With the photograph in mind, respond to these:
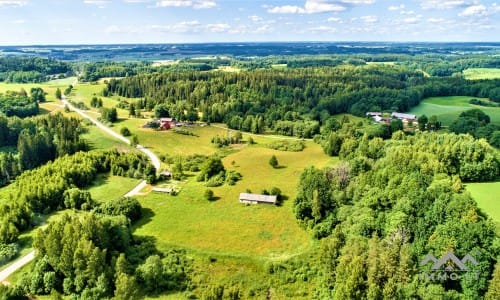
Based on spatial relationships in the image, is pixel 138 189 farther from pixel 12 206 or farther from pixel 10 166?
pixel 10 166

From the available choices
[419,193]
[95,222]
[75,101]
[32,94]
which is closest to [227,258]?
[95,222]

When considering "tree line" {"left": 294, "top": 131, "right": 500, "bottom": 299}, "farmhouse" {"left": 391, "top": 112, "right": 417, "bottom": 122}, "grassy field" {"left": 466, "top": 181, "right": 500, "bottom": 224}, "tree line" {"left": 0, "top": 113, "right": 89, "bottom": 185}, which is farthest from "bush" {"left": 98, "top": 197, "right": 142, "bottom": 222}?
"farmhouse" {"left": 391, "top": 112, "right": 417, "bottom": 122}

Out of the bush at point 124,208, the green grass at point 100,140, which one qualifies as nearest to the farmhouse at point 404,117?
the green grass at point 100,140

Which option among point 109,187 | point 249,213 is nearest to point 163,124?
point 109,187

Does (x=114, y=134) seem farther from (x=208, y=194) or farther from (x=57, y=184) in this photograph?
(x=208, y=194)

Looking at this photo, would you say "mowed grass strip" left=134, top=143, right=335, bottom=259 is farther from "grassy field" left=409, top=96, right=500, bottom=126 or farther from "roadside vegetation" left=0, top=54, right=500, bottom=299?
"grassy field" left=409, top=96, right=500, bottom=126
